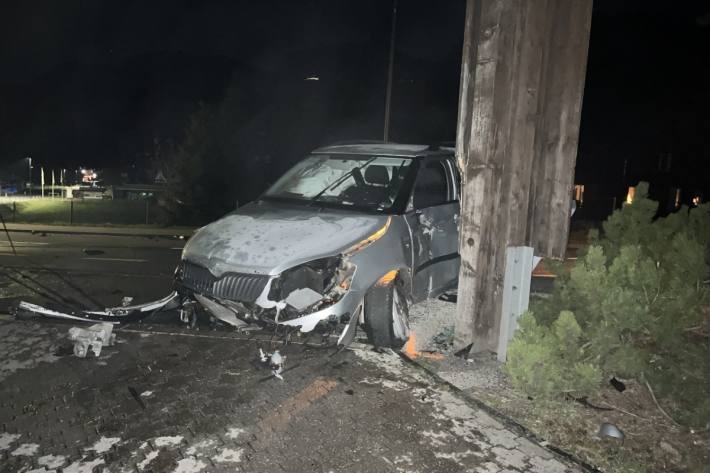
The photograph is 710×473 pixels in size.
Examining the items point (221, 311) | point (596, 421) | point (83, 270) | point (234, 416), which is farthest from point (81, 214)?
point (596, 421)

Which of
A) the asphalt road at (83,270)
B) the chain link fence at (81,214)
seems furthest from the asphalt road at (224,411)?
the chain link fence at (81,214)

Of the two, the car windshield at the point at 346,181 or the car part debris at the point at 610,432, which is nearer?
the car part debris at the point at 610,432

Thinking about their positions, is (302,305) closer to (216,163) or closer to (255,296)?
(255,296)

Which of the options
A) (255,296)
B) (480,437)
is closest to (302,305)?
(255,296)

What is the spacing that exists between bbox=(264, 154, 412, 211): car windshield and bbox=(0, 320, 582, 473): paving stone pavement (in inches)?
63.1

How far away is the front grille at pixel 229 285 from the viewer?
4371 mm

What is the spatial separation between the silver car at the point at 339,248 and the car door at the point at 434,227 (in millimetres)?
12

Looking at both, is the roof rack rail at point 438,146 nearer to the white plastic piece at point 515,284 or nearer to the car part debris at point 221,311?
the white plastic piece at point 515,284

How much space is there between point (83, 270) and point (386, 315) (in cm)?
650

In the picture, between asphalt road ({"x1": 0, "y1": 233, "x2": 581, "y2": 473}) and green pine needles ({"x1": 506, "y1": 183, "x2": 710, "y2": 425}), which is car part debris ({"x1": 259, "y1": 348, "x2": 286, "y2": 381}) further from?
green pine needles ({"x1": 506, "y1": 183, "x2": 710, "y2": 425})

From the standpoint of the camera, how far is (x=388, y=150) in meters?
6.07

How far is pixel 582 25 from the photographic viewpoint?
452 cm

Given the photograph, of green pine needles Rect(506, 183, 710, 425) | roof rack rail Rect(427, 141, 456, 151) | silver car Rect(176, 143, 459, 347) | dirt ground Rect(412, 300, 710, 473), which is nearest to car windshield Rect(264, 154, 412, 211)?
silver car Rect(176, 143, 459, 347)

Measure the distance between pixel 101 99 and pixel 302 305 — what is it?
106139 mm
